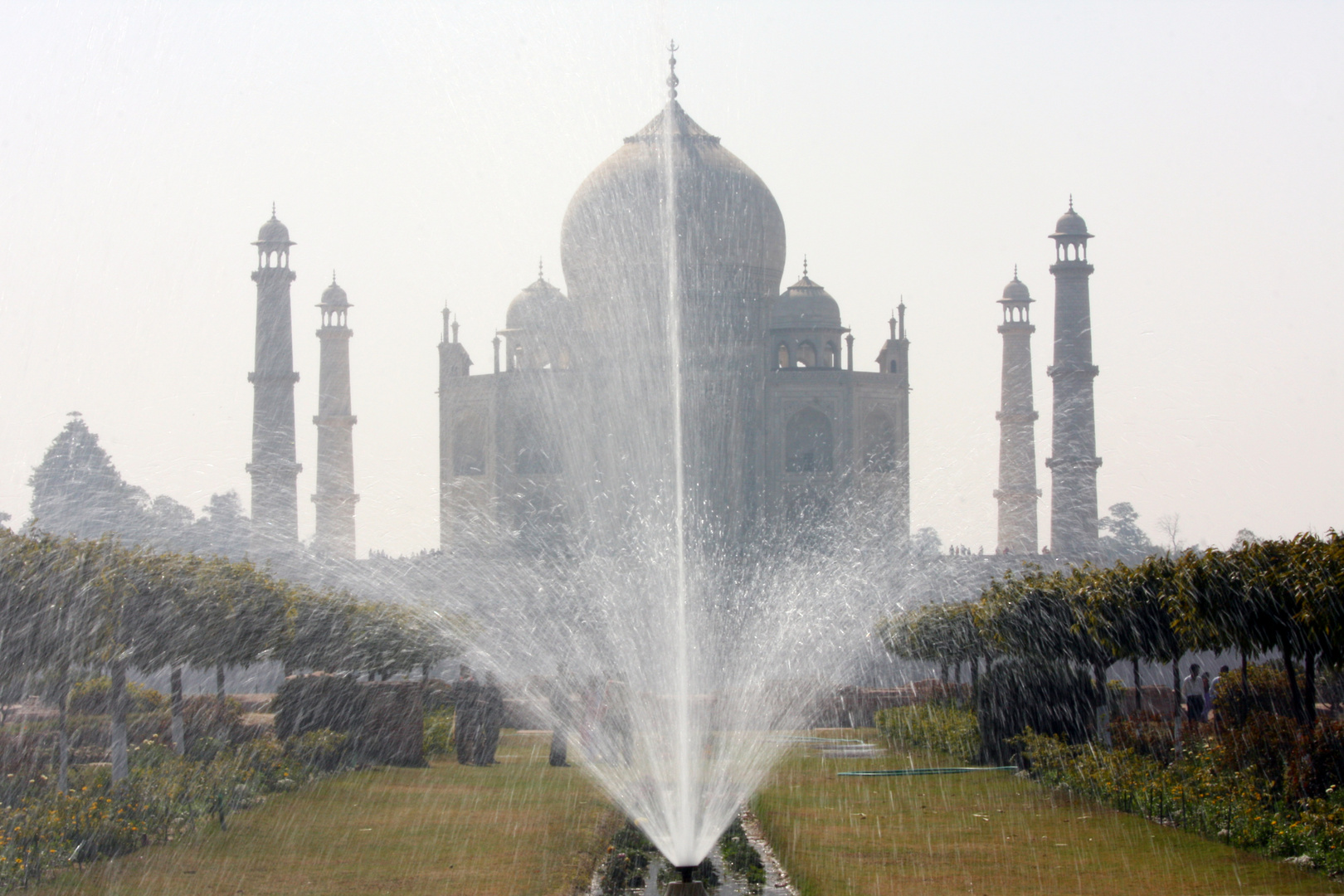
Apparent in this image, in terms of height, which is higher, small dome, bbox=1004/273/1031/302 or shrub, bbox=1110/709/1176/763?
small dome, bbox=1004/273/1031/302

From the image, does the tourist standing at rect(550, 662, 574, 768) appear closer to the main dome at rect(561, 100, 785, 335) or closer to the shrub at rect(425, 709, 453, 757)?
the shrub at rect(425, 709, 453, 757)

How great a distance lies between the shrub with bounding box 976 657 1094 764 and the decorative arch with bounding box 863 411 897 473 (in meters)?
20.6

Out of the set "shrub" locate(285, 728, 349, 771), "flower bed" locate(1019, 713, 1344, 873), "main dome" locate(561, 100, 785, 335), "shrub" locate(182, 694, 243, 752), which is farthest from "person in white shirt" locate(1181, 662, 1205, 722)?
"main dome" locate(561, 100, 785, 335)

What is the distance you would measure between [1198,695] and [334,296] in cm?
2367

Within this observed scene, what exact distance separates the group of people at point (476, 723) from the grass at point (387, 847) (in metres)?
1.17

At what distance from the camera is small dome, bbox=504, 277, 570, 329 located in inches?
1272

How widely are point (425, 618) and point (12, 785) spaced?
22.4ft

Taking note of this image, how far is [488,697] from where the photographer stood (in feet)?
36.3

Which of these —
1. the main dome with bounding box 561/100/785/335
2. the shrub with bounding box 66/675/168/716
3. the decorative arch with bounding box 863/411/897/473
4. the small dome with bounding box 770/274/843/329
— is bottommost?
the shrub with bounding box 66/675/168/716

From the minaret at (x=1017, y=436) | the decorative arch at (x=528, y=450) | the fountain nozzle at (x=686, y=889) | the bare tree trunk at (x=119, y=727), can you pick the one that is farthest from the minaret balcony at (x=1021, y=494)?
the fountain nozzle at (x=686, y=889)

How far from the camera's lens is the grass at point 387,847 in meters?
6.12

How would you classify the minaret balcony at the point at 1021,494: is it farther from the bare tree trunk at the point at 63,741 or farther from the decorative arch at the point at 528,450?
the bare tree trunk at the point at 63,741

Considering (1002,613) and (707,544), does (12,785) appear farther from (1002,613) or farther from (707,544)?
(707,544)

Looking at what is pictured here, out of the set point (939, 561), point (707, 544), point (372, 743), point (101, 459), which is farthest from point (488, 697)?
point (101, 459)
